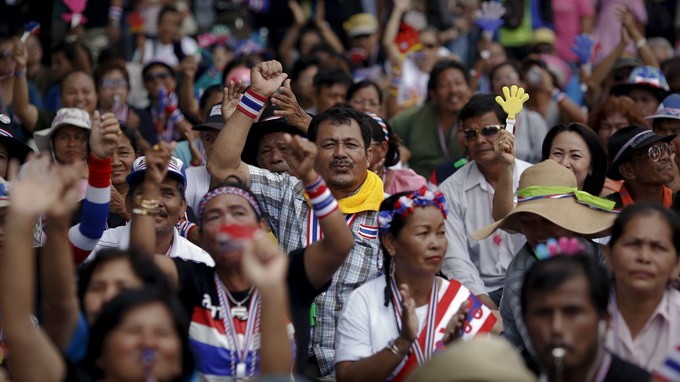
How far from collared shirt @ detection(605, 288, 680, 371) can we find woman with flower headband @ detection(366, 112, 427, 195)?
2.58 meters

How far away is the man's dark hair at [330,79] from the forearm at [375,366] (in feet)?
14.9

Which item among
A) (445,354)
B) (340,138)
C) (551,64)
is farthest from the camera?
(551,64)

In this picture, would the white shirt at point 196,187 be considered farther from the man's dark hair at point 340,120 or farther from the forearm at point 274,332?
the forearm at point 274,332

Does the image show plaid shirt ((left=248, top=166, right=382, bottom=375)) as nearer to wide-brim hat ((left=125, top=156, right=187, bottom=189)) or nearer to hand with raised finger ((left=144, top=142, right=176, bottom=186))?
wide-brim hat ((left=125, top=156, right=187, bottom=189))

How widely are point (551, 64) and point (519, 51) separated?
4.58 feet

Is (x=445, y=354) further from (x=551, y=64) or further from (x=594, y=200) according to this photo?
(x=551, y=64)

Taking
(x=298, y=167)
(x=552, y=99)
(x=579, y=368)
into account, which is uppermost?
(x=552, y=99)

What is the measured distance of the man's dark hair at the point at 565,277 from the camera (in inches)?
173

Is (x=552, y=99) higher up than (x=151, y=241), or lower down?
higher up

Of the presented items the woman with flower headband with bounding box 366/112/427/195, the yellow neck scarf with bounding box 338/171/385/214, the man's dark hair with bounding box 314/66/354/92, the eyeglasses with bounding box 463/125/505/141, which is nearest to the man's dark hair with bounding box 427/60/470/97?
A: the man's dark hair with bounding box 314/66/354/92

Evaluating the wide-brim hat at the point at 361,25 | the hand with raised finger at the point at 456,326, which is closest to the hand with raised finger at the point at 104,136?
the hand with raised finger at the point at 456,326

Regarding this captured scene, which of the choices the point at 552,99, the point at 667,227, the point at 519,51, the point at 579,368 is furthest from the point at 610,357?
the point at 519,51

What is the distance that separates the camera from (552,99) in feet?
32.5

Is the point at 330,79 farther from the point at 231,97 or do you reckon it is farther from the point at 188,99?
the point at 231,97
